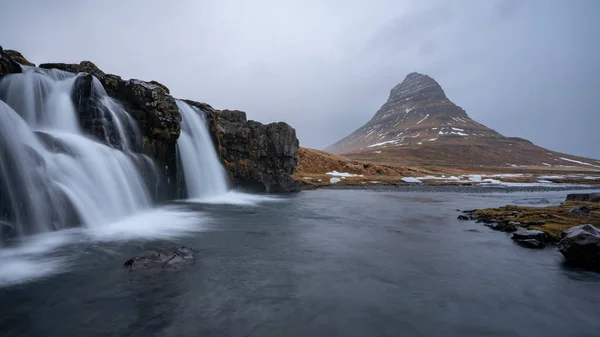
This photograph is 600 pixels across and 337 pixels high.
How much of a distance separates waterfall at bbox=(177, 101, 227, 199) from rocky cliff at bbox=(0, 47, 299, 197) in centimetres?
181

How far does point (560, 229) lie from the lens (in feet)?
55.4

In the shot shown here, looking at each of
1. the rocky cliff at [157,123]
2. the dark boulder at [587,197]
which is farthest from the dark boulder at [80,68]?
the dark boulder at [587,197]

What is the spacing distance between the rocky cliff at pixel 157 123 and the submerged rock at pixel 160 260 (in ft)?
50.3

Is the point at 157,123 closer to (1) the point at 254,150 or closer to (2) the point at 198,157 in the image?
(2) the point at 198,157

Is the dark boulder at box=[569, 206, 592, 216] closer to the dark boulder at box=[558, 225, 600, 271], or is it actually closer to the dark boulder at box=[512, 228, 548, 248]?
the dark boulder at box=[512, 228, 548, 248]

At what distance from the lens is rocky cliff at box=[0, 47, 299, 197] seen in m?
23.5

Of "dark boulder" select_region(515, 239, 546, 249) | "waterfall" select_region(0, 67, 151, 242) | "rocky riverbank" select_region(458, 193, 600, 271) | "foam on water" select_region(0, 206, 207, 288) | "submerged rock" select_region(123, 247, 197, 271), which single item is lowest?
"dark boulder" select_region(515, 239, 546, 249)

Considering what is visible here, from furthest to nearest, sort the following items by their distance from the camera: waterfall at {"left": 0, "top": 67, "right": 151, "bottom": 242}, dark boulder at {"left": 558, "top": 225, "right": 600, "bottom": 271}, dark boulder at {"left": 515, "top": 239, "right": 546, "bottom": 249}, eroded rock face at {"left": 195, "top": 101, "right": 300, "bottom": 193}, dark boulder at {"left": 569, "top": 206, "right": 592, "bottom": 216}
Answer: eroded rock face at {"left": 195, "top": 101, "right": 300, "bottom": 193}
dark boulder at {"left": 569, "top": 206, "right": 592, "bottom": 216}
dark boulder at {"left": 515, "top": 239, "right": 546, "bottom": 249}
waterfall at {"left": 0, "top": 67, "right": 151, "bottom": 242}
dark boulder at {"left": 558, "top": 225, "right": 600, "bottom": 271}

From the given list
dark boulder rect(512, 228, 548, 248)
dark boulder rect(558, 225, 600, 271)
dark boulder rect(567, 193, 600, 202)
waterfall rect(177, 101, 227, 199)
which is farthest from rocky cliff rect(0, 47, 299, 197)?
dark boulder rect(567, 193, 600, 202)

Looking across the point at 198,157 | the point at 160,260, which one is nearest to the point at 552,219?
the point at 160,260

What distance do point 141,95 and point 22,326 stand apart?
2458 centimetres

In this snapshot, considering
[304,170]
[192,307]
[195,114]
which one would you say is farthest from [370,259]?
[304,170]

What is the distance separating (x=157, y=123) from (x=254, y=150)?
21.1 meters

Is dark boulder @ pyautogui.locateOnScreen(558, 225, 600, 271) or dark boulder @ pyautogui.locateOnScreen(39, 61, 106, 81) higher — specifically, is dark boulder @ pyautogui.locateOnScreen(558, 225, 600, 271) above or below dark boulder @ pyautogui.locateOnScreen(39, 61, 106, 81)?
below
